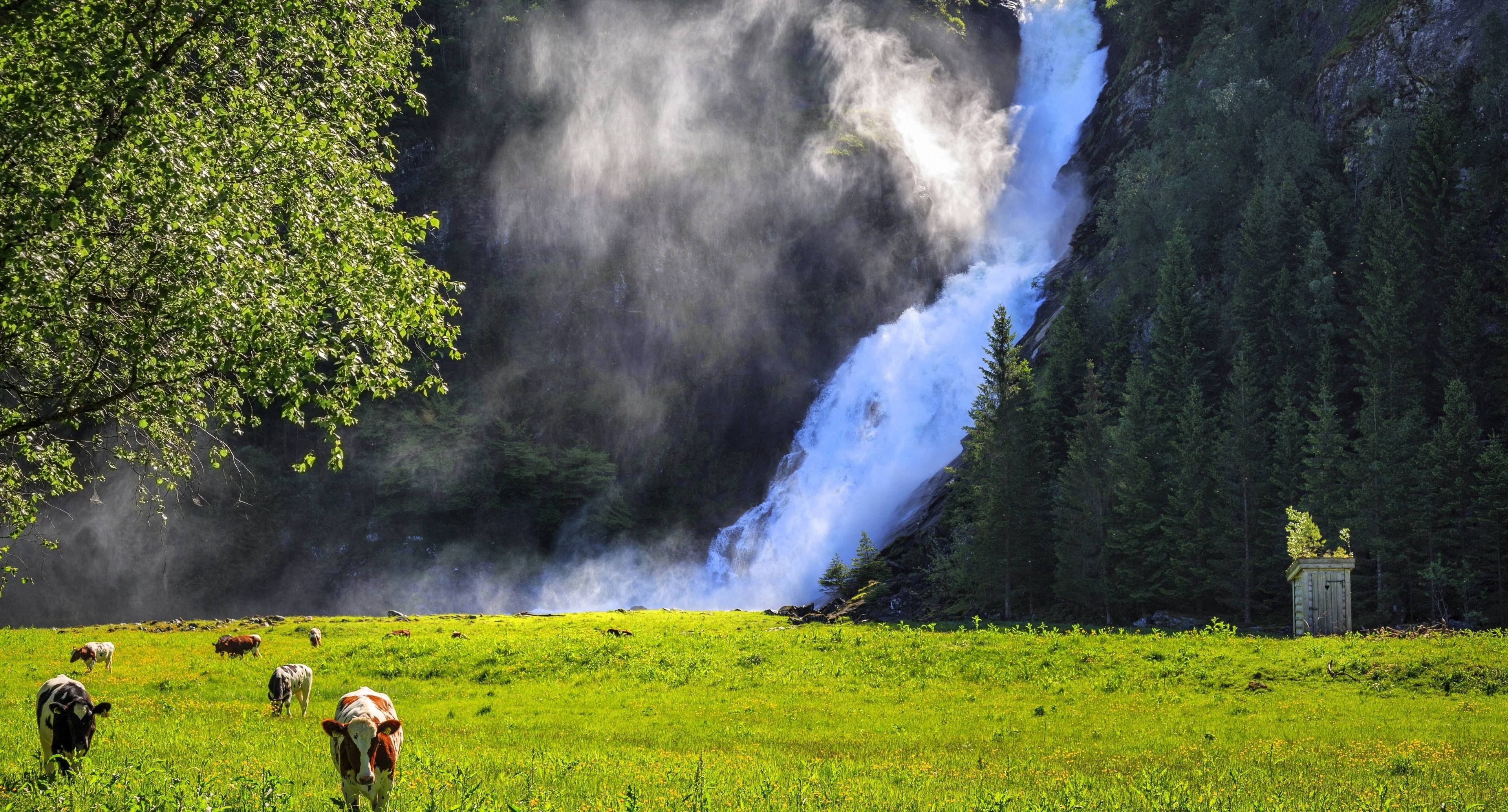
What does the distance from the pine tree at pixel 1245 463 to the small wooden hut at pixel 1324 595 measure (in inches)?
398

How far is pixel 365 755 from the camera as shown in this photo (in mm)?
9742

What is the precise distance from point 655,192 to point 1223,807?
9024cm

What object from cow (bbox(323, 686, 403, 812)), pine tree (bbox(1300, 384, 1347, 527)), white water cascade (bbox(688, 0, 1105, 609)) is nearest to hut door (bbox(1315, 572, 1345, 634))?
pine tree (bbox(1300, 384, 1347, 527))

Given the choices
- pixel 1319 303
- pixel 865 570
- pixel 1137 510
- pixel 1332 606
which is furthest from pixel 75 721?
pixel 1319 303

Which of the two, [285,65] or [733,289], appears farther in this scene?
[733,289]

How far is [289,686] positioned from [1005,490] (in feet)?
112

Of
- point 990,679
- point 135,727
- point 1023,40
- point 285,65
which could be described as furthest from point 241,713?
point 1023,40

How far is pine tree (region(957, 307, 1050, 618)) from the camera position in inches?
1821

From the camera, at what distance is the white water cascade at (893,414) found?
2719 inches

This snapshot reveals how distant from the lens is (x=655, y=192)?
9606cm

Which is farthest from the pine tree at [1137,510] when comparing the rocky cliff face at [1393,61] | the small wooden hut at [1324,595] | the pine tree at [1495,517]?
the rocky cliff face at [1393,61]

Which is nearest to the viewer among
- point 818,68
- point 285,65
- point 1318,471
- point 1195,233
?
point 285,65

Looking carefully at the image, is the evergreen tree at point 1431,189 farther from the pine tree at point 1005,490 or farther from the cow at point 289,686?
the cow at point 289,686

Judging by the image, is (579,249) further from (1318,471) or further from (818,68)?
(1318,471)
